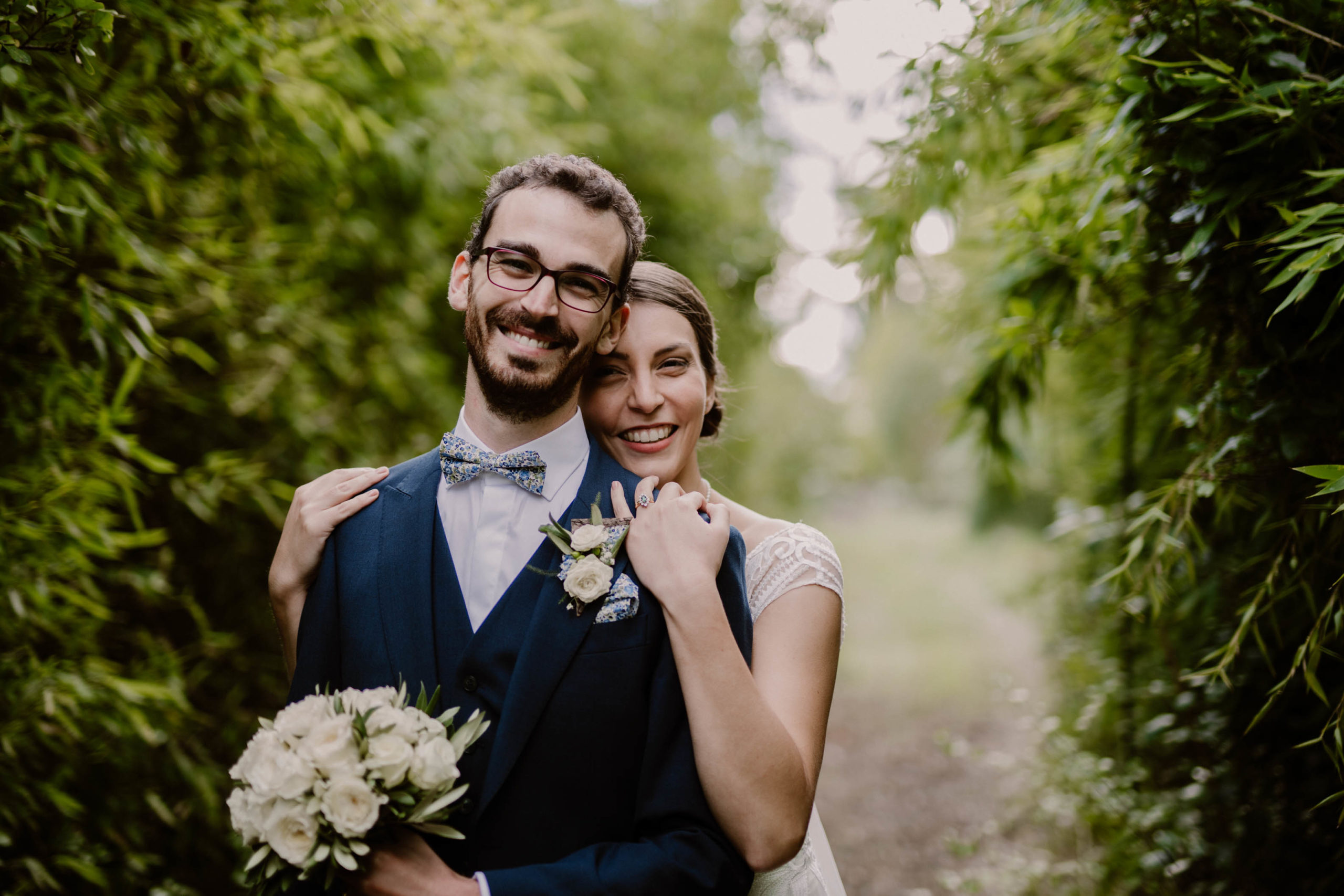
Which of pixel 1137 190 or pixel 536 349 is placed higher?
pixel 1137 190

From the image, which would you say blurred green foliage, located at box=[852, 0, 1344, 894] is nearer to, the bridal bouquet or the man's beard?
the man's beard

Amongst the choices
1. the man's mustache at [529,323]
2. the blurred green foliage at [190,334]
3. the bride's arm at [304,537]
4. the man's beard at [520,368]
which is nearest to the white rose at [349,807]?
the bride's arm at [304,537]

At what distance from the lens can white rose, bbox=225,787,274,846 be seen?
1441 millimetres

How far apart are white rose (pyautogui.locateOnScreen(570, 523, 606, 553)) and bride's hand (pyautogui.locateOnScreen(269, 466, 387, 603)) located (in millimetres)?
484

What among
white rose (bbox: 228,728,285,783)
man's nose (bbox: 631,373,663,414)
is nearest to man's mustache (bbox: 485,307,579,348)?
man's nose (bbox: 631,373,663,414)

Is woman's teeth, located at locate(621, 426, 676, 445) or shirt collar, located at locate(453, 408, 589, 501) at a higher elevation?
woman's teeth, located at locate(621, 426, 676, 445)

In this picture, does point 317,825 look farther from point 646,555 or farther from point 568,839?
point 646,555

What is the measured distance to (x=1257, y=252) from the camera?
2230mm

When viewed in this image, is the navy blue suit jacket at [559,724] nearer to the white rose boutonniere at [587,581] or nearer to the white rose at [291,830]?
the white rose boutonniere at [587,581]

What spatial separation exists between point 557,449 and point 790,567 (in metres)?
0.66

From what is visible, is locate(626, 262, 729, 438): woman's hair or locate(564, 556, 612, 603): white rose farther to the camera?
locate(626, 262, 729, 438): woman's hair

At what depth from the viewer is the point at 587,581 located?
1735mm

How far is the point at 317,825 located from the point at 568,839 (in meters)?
0.50

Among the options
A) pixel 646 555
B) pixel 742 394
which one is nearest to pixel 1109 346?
pixel 646 555
